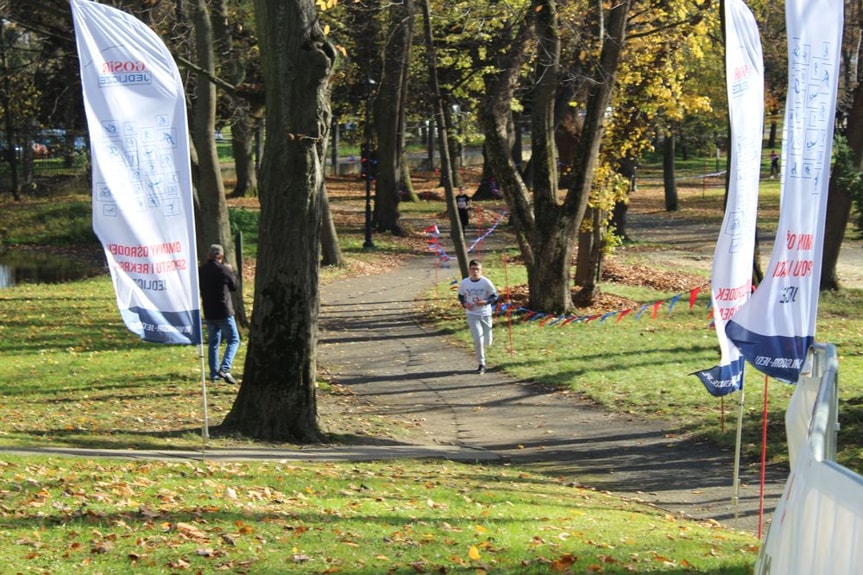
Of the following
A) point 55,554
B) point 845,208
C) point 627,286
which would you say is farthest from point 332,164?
point 55,554

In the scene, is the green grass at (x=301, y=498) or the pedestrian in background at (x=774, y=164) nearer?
the green grass at (x=301, y=498)

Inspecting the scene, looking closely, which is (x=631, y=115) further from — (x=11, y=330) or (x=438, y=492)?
(x=438, y=492)

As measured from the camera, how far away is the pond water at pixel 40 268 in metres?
31.8

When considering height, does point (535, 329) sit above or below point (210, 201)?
below

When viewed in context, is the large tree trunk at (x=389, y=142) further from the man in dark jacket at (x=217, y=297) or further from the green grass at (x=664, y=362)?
the man in dark jacket at (x=217, y=297)

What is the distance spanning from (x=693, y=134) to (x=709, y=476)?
63639 mm

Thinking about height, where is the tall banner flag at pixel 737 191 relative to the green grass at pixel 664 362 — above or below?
above

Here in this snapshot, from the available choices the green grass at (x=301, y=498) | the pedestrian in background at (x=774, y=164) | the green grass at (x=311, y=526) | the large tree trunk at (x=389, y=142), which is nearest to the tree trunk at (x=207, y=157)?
the green grass at (x=301, y=498)

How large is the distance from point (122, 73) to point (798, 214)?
626 cm

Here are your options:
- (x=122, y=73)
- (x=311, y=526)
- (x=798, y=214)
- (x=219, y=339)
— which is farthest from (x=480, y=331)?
(x=311, y=526)

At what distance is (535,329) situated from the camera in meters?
22.4

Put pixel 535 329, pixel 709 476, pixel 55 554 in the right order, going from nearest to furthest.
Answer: pixel 55 554
pixel 709 476
pixel 535 329

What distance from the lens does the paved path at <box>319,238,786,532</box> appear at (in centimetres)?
1169

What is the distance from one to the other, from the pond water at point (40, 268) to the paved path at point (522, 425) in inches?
473
